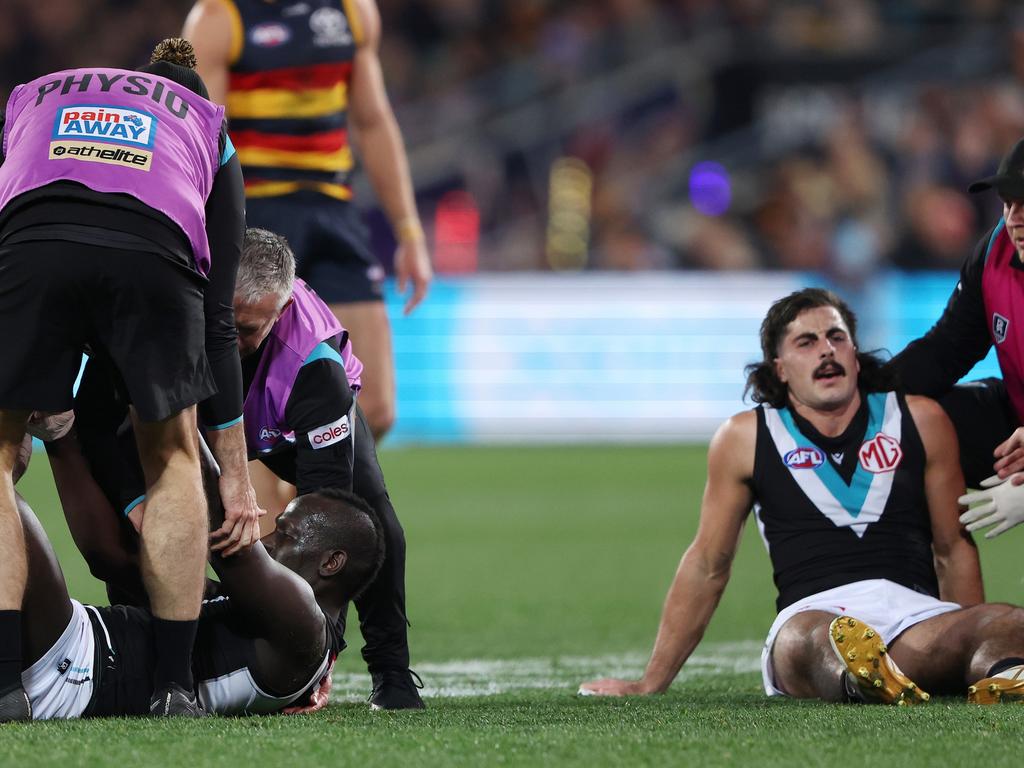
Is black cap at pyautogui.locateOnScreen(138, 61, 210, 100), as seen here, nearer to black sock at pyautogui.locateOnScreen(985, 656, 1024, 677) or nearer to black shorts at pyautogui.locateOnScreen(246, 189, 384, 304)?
black shorts at pyautogui.locateOnScreen(246, 189, 384, 304)

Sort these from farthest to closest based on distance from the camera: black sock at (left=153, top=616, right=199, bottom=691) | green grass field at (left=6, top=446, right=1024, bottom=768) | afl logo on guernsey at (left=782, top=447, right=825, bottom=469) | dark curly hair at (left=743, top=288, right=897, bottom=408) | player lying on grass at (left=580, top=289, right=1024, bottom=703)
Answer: dark curly hair at (left=743, top=288, right=897, bottom=408) → afl logo on guernsey at (left=782, top=447, right=825, bottom=469) → player lying on grass at (left=580, top=289, right=1024, bottom=703) → black sock at (left=153, top=616, right=199, bottom=691) → green grass field at (left=6, top=446, right=1024, bottom=768)

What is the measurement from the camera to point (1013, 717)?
358 cm

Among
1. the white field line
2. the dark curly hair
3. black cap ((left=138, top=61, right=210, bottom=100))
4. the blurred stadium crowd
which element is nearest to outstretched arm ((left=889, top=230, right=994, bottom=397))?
the dark curly hair

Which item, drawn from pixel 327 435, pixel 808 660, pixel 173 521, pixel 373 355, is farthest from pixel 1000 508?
pixel 373 355

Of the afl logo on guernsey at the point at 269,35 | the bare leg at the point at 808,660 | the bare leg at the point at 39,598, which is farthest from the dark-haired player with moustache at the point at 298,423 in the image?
the afl logo on guernsey at the point at 269,35

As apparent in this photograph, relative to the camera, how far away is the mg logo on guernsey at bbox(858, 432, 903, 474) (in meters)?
4.59

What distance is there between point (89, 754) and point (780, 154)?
13511 mm

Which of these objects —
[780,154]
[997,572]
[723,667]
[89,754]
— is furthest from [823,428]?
[780,154]

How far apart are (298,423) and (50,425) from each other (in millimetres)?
692

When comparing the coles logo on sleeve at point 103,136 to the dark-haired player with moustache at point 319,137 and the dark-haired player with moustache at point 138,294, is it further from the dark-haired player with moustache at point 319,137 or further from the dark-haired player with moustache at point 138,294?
the dark-haired player with moustache at point 319,137

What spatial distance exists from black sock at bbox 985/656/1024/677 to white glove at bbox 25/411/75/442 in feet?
7.71

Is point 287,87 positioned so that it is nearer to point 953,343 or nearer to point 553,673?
point 553,673

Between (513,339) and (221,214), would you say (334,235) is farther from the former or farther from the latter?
(513,339)

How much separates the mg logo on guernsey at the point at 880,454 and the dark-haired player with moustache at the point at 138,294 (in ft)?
5.96
